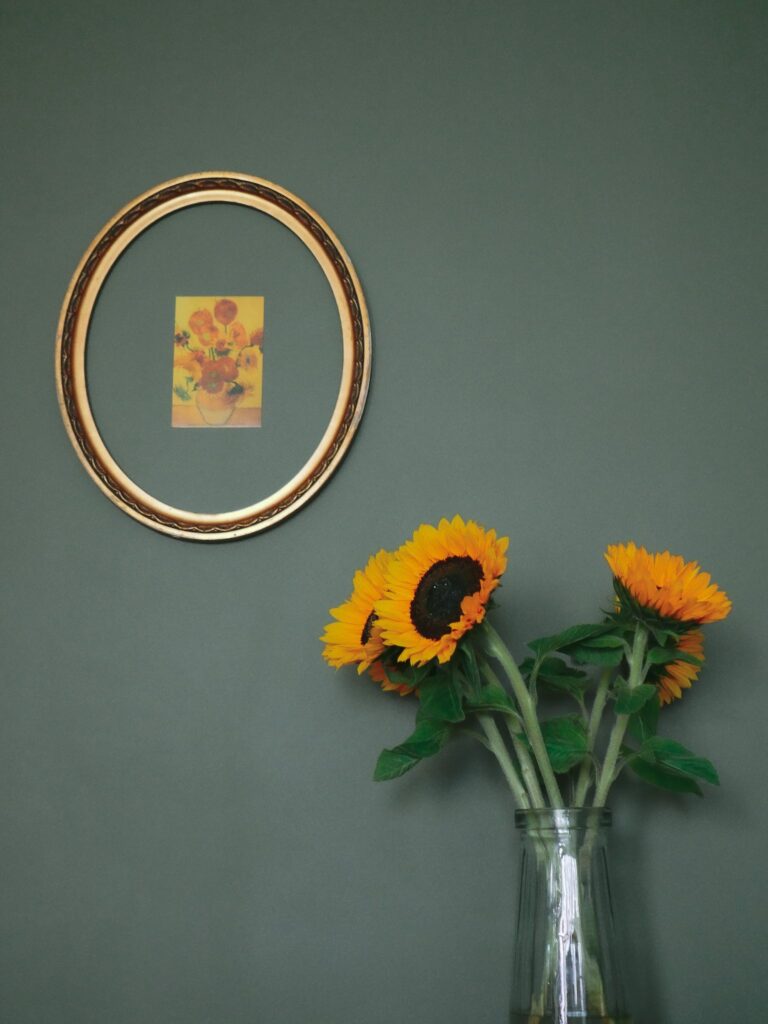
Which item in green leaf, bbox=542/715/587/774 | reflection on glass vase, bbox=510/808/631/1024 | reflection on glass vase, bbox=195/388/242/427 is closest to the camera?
reflection on glass vase, bbox=510/808/631/1024

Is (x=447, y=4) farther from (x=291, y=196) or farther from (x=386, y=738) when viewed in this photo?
(x=386, y=738)

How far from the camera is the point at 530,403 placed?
54.8 inches

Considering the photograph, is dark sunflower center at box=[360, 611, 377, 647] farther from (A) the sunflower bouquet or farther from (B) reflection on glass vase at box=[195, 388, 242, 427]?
(B) reflection on glass vase at box=[195, 388, 242, 427]

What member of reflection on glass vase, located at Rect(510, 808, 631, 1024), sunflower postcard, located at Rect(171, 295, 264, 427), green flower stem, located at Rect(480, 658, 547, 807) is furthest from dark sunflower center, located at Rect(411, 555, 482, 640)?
sunflower postcard, located at Rect(171, 295, 264, 427)

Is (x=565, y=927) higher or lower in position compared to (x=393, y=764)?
lower

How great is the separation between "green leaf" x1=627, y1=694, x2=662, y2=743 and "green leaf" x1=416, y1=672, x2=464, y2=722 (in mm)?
186

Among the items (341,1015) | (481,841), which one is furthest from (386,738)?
(341,1015)

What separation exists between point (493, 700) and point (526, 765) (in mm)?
82

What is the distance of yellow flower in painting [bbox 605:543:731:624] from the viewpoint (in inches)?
45.2

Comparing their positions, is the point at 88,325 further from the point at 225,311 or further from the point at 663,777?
the point at 663,777

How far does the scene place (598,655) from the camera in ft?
3.91

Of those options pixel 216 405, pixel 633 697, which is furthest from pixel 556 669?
pixel 216 405

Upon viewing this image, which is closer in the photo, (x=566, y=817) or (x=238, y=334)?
(x=566, y=817)

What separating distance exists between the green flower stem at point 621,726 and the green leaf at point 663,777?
0.02m
